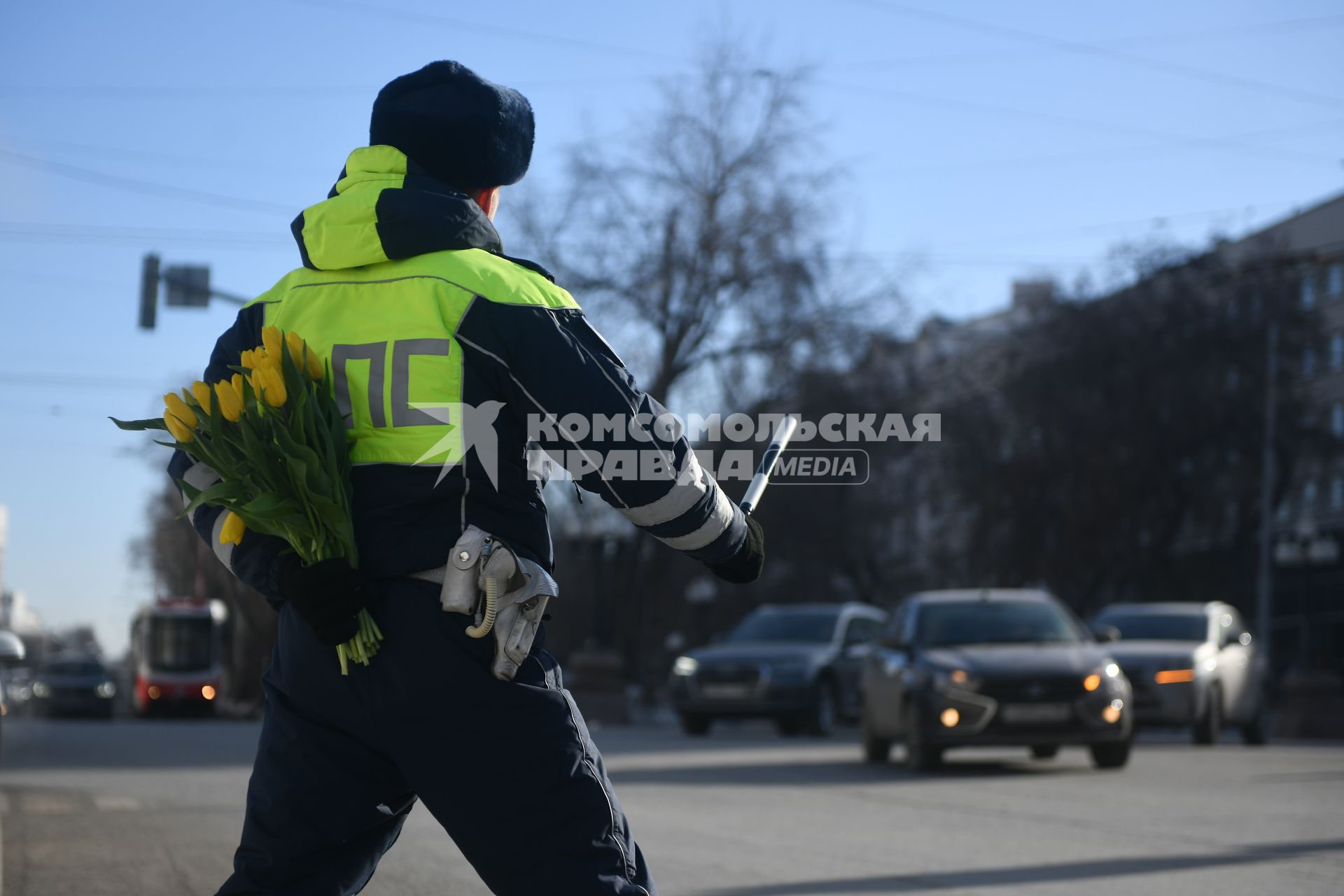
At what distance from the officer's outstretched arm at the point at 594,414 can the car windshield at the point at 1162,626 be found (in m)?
18.8

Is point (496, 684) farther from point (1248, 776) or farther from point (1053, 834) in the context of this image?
→ point (1248, 776)

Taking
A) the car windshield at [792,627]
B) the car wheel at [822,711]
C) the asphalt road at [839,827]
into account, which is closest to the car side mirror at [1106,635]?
the asphalt road at [839,827]

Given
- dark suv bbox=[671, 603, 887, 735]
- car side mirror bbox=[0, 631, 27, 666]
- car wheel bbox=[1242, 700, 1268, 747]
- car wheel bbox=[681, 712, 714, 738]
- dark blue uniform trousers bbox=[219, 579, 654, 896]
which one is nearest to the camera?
dark blue uniform trousers bbox=[219, 579, 654, 896]

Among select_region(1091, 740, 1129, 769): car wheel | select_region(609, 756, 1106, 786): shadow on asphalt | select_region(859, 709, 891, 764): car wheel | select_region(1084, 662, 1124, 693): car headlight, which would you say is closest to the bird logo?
select_region(609, 756, 1106, 786): shadow on asphalt

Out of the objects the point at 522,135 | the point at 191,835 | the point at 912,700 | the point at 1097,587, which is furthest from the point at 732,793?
the point at 1097,587

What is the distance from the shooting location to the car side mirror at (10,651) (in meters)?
8.09

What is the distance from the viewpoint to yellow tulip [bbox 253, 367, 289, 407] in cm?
285

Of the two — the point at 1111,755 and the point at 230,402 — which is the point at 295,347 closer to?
the point at 230,402

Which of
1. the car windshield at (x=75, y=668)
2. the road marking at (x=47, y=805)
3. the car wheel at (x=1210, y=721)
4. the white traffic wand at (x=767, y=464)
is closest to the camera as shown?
the white traffic wand at (x=767, y=464)

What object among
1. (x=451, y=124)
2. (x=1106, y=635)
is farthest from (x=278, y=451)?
(x=1106, y=635)

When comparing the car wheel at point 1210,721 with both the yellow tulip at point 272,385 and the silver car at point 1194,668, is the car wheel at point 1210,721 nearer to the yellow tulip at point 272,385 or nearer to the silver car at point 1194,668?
the silver car at point 1194,668

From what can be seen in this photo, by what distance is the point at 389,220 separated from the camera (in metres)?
2.91

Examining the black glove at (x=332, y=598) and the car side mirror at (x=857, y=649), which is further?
the car side mirror at (x=857, y=649)

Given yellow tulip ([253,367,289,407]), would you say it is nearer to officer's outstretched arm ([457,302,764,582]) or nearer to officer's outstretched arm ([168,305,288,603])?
officer's outstretched arm ([168,305,288,603])
